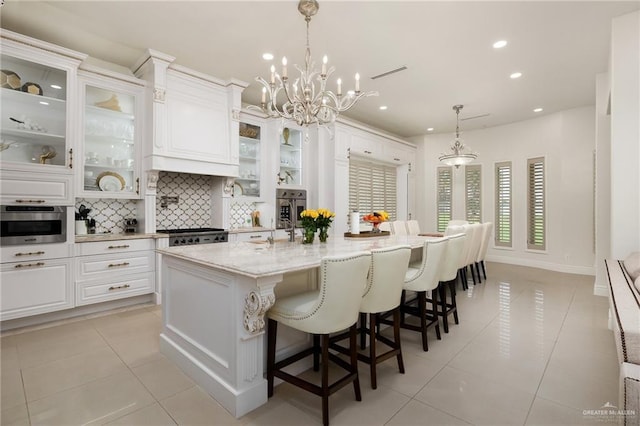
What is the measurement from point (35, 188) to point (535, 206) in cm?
769

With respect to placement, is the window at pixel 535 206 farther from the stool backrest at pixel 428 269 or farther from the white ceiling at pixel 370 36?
the stool backrest at pixel 428 269

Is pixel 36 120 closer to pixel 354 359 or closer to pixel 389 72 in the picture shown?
pixel 354 359

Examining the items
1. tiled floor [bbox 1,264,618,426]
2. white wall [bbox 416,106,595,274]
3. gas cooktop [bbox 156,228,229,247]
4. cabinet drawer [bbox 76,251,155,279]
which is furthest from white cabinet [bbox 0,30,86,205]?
white wall [bbox 416,106,595,274]

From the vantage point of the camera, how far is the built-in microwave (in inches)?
112

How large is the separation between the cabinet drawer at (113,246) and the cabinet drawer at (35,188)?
47 cm

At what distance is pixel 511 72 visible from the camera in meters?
4.02

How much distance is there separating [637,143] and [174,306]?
14.4 feet

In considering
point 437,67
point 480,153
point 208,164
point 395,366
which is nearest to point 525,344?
point 395,366

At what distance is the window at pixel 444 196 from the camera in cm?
730

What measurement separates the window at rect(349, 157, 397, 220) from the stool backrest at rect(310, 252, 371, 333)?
4443 millimetres

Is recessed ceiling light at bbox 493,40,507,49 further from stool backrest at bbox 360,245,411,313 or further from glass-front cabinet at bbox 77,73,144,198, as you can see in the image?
glass-front cabinet at bbox 77,73,144,198

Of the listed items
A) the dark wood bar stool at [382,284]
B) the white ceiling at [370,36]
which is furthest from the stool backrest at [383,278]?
the white ceiling at [370,36]

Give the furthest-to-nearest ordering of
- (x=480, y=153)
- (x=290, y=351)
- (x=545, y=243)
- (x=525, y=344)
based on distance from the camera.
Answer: (x=480, y=153) → (x=545, y=243) → (x=525, y=344) → (x=290, y=351)

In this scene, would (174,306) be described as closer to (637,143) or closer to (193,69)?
(193,69)
